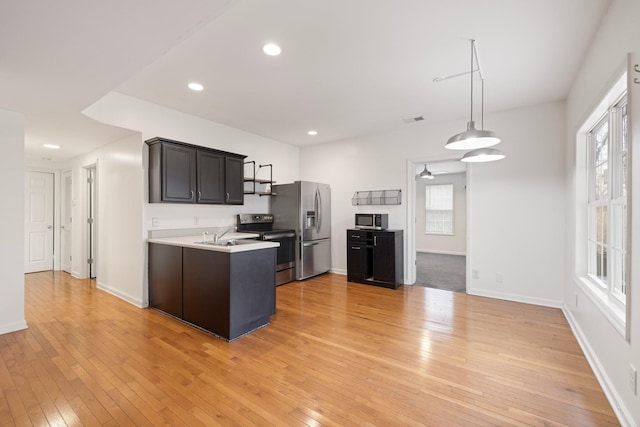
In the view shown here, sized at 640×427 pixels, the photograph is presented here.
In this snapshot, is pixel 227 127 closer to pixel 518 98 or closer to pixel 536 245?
pixel 518 98

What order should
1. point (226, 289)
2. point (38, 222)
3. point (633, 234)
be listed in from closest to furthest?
point (633, 234) < point (226, 289) < point (38, 222)

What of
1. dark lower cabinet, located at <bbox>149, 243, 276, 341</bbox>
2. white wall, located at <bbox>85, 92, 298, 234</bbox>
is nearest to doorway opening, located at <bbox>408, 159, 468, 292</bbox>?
white wall, located at <bbox>85, 92, 298, 234</bbox>

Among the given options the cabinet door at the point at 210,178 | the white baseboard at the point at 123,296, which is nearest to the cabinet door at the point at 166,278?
the white baseboard at the point at 123,296

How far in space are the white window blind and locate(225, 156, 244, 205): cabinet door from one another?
21.1 ft

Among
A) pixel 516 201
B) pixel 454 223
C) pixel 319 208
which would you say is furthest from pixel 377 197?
pixel 454 223

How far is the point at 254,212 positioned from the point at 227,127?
62.6 inches

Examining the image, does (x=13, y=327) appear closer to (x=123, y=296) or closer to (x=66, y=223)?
(x=123, y=296)

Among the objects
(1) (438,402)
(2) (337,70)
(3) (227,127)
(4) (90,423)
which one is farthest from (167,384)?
(3) (227,127)

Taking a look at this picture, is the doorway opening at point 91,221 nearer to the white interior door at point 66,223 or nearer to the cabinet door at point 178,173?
the white interior door at point 66,223

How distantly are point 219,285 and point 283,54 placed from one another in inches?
91.1

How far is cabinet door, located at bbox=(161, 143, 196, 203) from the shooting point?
3574 mm

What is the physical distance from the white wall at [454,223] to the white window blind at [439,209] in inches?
3.9

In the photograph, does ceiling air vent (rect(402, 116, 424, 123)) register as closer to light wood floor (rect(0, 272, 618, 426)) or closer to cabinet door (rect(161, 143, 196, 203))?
light wood floor (rect(0, 272, 618, 426))

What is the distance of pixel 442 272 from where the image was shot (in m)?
5.94
